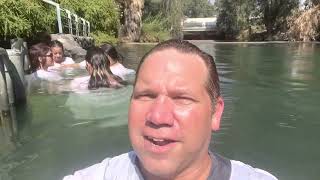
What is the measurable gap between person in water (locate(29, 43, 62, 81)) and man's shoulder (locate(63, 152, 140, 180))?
8.13 metres

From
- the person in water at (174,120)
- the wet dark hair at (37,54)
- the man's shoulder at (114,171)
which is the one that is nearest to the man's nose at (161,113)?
the person in water at (174,120)

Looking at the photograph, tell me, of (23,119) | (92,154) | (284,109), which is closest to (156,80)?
(92,154)

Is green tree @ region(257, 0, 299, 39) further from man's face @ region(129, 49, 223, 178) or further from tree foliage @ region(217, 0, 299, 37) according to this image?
man's face @ region(129, 49, 223, 178)

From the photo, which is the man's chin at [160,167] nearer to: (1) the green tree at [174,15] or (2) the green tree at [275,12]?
(1) the green tree at [174,15]

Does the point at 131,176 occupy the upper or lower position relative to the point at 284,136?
upper

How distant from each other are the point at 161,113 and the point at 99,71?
6.51 metres

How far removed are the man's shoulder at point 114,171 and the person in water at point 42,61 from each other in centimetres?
813

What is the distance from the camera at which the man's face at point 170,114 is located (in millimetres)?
1747

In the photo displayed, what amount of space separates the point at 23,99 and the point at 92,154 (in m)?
3.31

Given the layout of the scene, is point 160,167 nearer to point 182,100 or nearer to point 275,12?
point 182,100

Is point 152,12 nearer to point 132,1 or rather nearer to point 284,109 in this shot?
point 132,1

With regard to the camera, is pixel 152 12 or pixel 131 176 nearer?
pixel 131 176

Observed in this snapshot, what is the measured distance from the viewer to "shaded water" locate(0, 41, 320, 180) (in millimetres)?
5438

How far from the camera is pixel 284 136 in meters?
6.70
